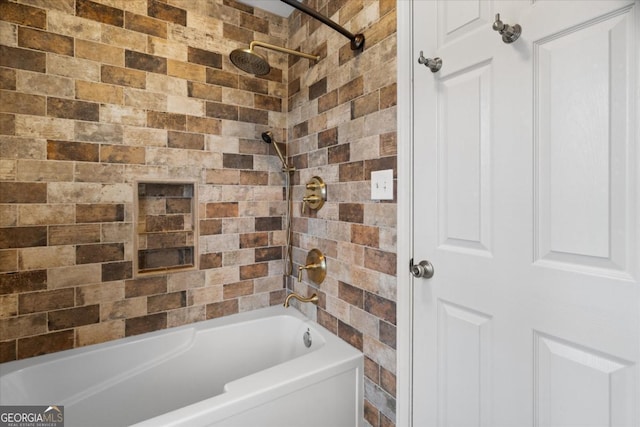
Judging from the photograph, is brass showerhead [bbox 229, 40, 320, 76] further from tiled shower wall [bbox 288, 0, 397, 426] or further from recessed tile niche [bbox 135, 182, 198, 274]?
recessed tile niche [bbox 135, 182, 198, 274]

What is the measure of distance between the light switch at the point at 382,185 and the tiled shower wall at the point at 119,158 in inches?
36.4

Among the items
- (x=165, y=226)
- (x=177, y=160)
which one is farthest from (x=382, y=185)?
(x=165, y=226)

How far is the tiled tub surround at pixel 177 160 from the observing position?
137 cm

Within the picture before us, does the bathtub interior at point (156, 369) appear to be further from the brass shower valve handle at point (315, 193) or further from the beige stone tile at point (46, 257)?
the brass shower valve handle at point (315, 193)

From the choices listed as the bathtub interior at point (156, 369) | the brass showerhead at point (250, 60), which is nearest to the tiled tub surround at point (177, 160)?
the bathtub interior at point (156, 369)

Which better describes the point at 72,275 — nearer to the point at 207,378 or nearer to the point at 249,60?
the point at 207,378

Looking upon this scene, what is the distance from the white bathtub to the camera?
1.15m
